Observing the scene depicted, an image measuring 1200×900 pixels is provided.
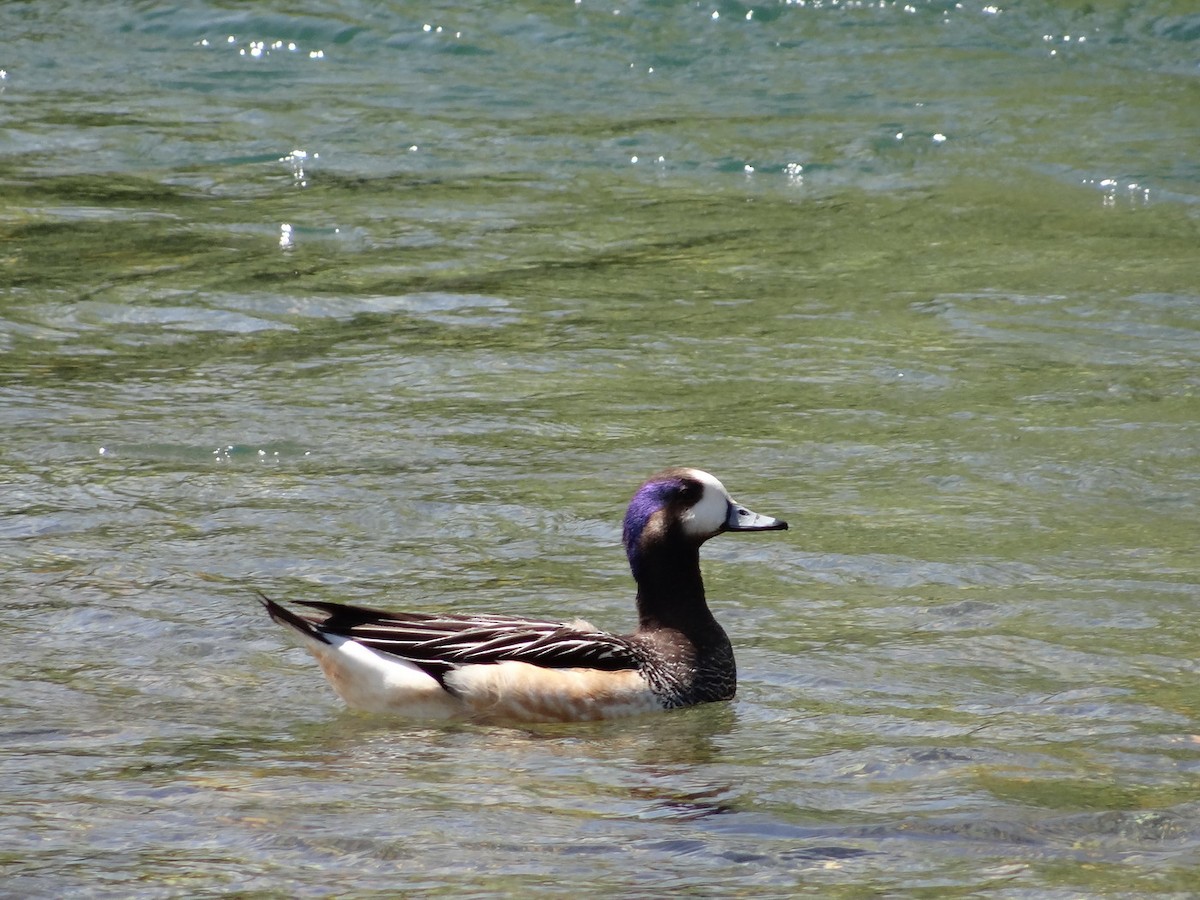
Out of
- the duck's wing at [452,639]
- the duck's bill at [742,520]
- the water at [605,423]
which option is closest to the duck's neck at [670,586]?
the duck's bill at [742,520]

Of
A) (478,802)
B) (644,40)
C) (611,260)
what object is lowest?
(478,802)

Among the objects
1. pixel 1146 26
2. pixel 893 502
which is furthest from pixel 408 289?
pixel 1146 26

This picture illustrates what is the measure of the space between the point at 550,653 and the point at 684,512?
0.94m

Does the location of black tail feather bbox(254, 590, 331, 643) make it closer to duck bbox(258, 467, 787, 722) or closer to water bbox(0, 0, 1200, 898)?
duck bbox(258, 467, 787, 722)

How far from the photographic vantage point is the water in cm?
691

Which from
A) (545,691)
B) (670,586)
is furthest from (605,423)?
(545,691)

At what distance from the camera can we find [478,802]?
7.09m

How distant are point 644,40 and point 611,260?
25.2ft

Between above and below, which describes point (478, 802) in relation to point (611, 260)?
below

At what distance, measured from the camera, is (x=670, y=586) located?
892cm

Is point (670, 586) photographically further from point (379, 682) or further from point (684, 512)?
point (379, 682)

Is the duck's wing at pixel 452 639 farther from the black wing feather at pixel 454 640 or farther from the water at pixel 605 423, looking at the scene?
the water at pixel 605 423

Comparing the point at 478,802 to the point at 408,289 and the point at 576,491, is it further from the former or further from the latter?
the point at 408,289

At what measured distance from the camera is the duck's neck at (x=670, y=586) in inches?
348
